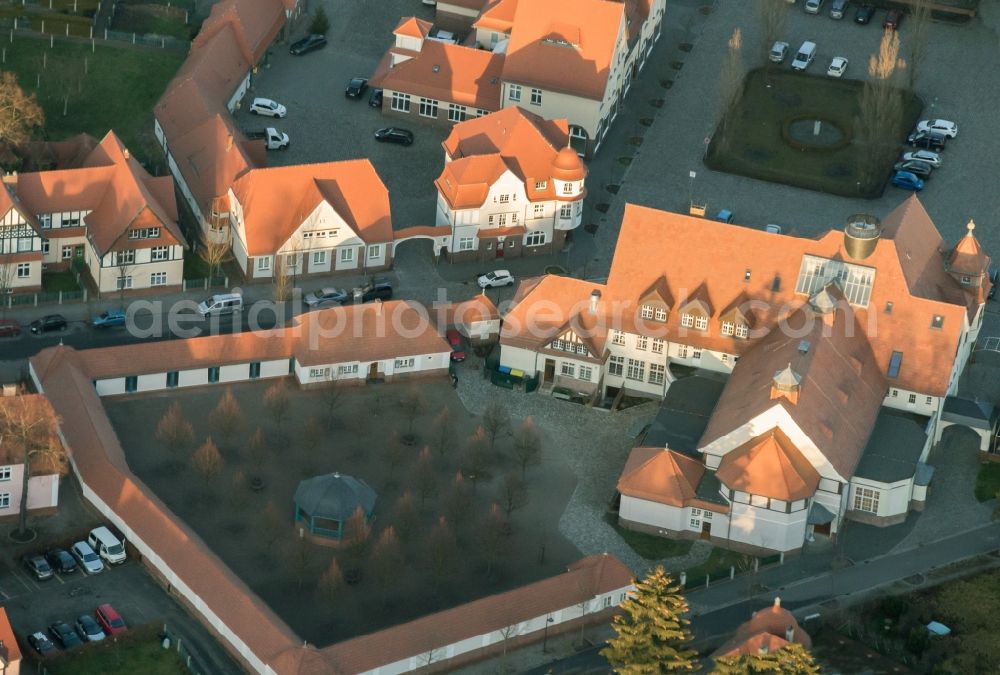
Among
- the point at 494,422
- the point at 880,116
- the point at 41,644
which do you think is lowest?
the point at 41,644

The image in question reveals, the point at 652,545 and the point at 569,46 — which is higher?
the point at 569,46

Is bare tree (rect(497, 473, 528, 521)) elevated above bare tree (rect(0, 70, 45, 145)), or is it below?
below

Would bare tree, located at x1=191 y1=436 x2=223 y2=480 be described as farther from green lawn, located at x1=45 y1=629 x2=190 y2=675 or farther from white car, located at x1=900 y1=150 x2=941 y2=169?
white car, located at x1=900 y1=150 x2=941 y2=169

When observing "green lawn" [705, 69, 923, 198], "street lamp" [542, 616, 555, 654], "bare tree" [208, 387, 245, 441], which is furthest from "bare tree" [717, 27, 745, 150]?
"street lamp" [542, 616, 555, 654]

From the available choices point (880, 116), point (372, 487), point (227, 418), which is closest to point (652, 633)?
point (372, 487)

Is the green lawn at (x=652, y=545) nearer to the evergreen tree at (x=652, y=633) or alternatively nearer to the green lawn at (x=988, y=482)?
the evergreen tree at (x=652, y=633)

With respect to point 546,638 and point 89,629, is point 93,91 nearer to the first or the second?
point 89,629

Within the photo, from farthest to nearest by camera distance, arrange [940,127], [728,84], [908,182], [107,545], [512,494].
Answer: [940,127]
[728,84]
[908,182]
[512,494]
[107,545]

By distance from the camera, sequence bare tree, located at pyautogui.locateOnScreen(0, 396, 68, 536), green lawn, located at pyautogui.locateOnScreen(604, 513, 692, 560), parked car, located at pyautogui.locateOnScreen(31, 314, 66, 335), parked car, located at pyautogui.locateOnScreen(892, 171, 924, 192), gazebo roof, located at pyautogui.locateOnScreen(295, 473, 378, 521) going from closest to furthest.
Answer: bare tree, located at pyautogui.locateOnScreen(0, 396, 68, 536)
gazebo roof, located at pyautogui.locateOnScreen(295, 473, 378, 521)
green lawn, located at pyautogui.locateOnScreen(604, 513, 692, 560)
parked car, located at pyautogui.locateOnScreen(31, 314, 66, 335)
parked car, located at pyautogui.locateOnScreen(892, 171, 924, 192)
